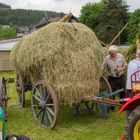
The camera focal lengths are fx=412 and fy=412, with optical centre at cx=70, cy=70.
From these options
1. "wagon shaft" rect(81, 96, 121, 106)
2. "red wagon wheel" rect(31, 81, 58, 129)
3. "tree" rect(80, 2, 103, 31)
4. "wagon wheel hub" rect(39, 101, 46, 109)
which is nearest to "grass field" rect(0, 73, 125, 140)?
"red wagon wheel" rect(31, 81, 58, 129)

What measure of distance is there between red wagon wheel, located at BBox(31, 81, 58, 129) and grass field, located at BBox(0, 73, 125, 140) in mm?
171

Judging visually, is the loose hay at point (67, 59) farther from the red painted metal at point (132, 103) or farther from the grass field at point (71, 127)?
the red painted metal at point (132, 103)

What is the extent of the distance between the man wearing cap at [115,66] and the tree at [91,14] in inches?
2223

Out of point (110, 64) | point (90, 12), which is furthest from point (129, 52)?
point (90, 12)

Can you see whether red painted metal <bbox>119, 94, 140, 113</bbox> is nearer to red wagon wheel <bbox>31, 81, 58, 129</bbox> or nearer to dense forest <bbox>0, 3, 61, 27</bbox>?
red wagon wheel <bbox>31, 81, 58, 129</bbox>

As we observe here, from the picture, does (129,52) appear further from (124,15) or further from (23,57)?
(124,15)

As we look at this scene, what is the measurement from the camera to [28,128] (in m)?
8.30

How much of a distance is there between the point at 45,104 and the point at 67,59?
1006mm

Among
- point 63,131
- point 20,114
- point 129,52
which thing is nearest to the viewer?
point 63,131

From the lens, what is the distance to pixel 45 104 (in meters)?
8.19

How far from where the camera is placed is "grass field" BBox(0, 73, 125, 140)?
24.8ft

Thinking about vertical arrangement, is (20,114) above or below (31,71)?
below

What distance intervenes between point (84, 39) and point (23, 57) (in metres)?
1.43

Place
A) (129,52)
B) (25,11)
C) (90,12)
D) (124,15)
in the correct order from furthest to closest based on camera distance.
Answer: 1. (25,11)
2. (90,12)
3. (124,15)
4. (129,52)
